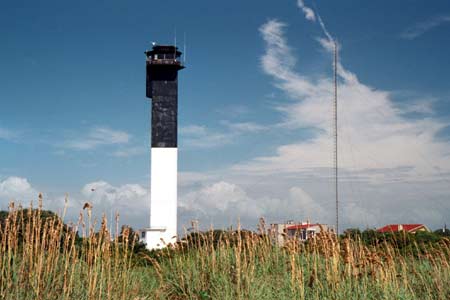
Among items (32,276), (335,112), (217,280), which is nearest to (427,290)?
(217,280)

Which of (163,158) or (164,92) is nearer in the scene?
(163,158)

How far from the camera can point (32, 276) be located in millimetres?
7422

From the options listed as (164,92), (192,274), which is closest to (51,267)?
(192,274)

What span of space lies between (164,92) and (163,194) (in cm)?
614

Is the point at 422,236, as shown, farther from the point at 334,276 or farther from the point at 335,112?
the point at 334,276

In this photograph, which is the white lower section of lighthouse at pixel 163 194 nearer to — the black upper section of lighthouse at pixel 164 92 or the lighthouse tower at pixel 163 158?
the lighthouse tower at pixel 163 158

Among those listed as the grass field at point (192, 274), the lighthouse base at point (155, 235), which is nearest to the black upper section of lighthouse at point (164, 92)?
the lighthouse base at point (155, 235)

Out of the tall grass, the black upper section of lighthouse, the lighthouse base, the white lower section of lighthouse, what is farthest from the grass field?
the black upper section of lighthouse

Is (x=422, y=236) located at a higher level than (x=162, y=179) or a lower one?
lower

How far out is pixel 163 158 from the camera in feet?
101

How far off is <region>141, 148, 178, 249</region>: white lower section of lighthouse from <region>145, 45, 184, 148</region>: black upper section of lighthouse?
0.72 m

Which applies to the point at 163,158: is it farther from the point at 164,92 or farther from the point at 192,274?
the point at 192,274

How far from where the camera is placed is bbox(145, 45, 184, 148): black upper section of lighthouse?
30953 mm

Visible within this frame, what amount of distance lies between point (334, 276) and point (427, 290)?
2.35 metres
